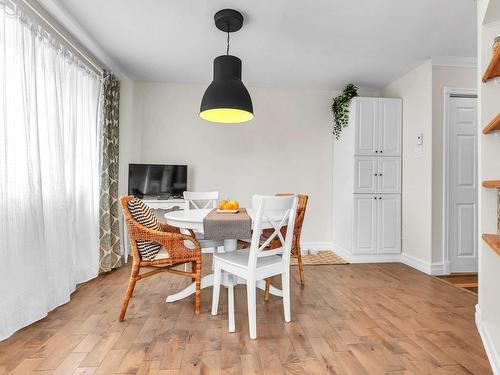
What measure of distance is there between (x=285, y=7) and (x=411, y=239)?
3222 millimetres

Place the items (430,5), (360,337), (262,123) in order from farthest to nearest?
(262,123) < (430,5) < (360,337)

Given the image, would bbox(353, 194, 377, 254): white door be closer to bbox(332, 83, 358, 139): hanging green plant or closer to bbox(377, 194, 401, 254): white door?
bbox(377, 194, 401, 254): white door

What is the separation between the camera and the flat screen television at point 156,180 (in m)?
4.11

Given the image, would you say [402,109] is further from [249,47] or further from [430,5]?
[249,47]

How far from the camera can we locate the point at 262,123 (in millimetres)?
4652

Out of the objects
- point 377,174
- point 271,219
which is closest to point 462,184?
point 377,174

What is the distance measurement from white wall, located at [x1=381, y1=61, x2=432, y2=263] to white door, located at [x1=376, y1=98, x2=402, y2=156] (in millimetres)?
77

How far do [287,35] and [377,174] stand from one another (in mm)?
2231

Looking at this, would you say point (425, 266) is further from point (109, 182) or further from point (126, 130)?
point (126, 130)

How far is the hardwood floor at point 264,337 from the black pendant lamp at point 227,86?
1733 mm

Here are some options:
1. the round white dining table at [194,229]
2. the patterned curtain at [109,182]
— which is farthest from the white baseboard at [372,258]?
the patterned curtain at [109,182]

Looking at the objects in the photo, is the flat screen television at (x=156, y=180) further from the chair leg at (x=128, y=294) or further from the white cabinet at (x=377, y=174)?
the white cabinet at (x=377, y=174)

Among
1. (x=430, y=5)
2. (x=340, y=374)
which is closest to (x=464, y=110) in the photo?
(x=430, y=5)

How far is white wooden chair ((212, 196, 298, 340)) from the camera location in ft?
6.44
